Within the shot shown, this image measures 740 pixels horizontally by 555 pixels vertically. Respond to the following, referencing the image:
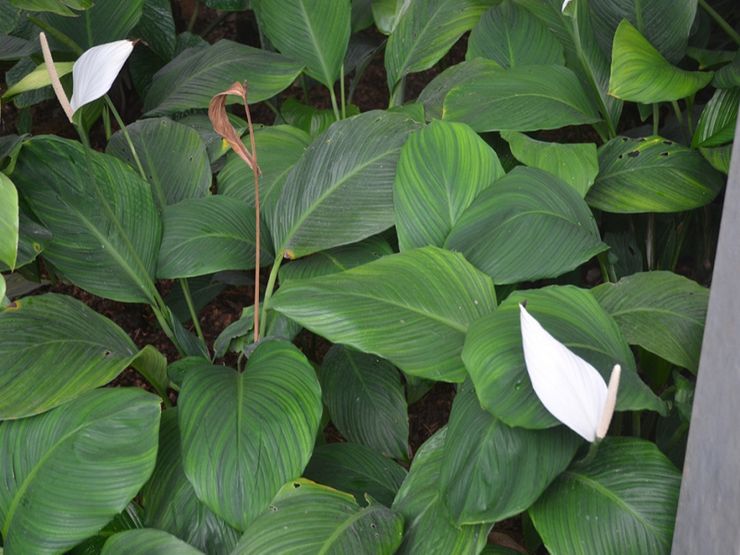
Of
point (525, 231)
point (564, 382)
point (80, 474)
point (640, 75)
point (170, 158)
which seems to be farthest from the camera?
point (170, 158)

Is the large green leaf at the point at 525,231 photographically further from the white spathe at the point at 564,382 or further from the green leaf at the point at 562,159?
the white spathe at the point at 564,382

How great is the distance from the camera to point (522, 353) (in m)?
0.89

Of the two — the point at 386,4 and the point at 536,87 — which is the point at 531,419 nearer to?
the point at 536,87

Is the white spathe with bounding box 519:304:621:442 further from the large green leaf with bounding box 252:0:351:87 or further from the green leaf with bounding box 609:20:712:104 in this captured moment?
the large green leaf with bounding box 252:0:351:87

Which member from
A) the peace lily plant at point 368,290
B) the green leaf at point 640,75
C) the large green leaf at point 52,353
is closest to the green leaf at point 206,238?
the peace lily plant at point 368,290

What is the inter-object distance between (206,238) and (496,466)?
0.58 meters

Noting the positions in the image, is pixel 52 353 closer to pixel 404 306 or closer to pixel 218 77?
pixel 404 306

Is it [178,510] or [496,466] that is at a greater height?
[496,466]

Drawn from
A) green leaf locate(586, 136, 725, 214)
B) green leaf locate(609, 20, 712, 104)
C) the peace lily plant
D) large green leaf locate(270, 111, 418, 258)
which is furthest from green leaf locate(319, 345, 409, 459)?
green leaf locate(609, 20, 712, 104)

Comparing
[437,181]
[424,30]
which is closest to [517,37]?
[424,30]

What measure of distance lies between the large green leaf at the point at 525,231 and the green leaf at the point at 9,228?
528 mm

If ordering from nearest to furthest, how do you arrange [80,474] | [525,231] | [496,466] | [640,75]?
[496,466] → [80,474] → [525,231] → [640,75]

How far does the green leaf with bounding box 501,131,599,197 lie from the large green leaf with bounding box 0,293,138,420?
0.62m

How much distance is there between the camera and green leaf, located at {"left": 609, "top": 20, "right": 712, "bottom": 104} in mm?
1233
